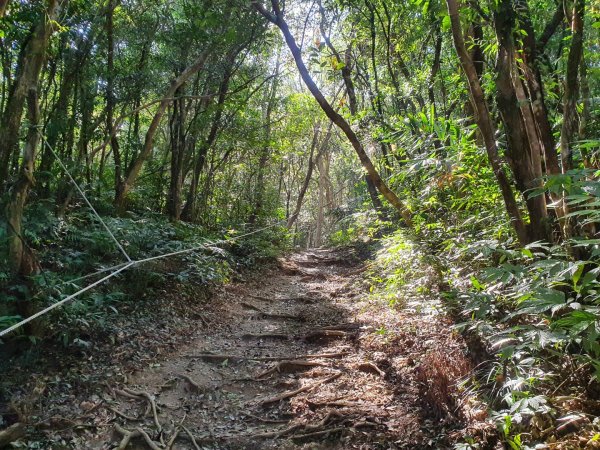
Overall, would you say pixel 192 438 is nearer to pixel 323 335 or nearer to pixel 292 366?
pixel 292 366

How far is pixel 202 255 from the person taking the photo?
24.7 ft

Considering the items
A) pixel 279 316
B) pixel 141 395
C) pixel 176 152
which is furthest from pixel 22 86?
pixel 176 152

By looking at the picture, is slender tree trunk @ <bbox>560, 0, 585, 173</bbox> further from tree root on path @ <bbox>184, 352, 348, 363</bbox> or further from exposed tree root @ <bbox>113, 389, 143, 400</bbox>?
exposed tree root @ <bbox>113, 389, 143, 400</bbox>

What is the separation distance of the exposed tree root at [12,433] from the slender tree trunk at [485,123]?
3975mm

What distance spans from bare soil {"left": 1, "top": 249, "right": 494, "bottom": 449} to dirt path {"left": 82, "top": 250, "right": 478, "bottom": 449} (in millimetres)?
11

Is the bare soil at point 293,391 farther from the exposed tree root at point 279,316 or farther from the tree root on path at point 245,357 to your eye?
the exposed tree root at point 279,316

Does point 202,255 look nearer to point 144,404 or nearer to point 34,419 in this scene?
point 144,404

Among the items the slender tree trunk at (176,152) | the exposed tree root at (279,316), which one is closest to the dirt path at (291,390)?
the exposed tree root at (279,316)

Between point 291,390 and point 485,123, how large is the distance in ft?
10.2

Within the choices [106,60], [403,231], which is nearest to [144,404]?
[403,231]

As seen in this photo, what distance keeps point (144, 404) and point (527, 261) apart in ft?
11.8

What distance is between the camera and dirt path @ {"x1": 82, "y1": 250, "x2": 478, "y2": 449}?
328 centimetres

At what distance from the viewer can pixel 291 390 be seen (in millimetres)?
4223

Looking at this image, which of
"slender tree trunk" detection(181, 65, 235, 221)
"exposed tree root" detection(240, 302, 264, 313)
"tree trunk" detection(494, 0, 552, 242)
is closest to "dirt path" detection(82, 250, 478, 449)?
"exposed tree root" detection(240, 302, 264, 313)
